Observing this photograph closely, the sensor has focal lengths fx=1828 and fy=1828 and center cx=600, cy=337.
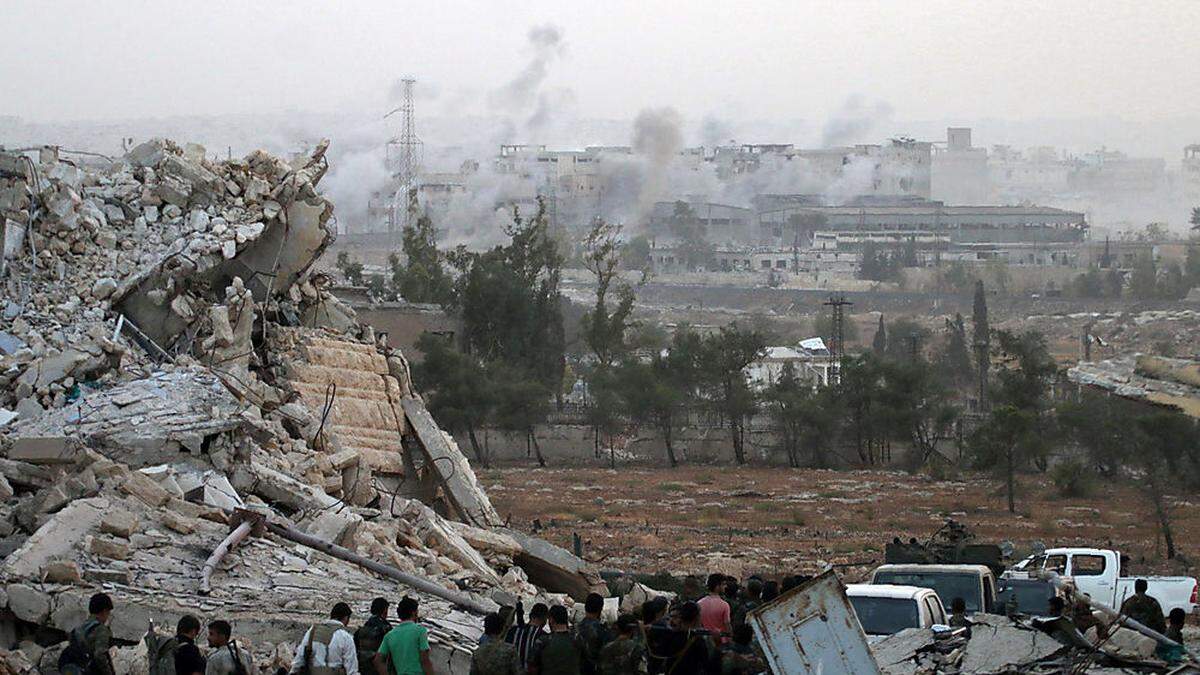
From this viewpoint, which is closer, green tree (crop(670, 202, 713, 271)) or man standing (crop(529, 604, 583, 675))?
man standing (crop(529, 604, 583, 675))

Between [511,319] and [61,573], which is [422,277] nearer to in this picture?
[511,319]

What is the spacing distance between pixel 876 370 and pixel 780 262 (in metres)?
90.1

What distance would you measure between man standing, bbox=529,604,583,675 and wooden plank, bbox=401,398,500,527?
7851 millimetres

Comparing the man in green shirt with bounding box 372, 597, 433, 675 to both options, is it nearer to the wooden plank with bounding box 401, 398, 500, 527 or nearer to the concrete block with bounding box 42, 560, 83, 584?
the concrete block with bounding box 42, 560, 83, 584

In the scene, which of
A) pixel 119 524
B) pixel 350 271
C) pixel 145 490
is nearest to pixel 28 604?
pixel 119 524

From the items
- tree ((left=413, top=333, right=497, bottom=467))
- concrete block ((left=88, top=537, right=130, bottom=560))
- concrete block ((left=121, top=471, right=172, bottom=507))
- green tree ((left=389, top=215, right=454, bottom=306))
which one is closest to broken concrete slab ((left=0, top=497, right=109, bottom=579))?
concrete block ((left=88, top=537, right=130, bottom=560))

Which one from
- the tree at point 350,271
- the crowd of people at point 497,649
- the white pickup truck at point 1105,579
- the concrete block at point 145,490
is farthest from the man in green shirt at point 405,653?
the tree at point 350,271

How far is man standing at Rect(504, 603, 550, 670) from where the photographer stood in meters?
9.26

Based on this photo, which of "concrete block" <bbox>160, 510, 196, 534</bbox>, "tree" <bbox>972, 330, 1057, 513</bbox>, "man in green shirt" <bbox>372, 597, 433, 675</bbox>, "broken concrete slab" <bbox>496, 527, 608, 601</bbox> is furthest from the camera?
"tree" <bbox>972, 330, 1057, 513</bbox>

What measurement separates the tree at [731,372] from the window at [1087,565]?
91.4 feet

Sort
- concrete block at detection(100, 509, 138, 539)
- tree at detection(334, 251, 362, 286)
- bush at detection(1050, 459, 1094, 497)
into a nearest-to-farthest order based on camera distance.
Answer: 1. concrete block at detection(100, 509, 138, 539)
2. bush at detection(1050, 459, 1094, 497)
3. tree at detection(334, 251, 362, 286)

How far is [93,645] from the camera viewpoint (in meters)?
9.10

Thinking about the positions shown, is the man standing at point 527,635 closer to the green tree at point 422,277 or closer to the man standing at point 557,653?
the man standing at point 557,653

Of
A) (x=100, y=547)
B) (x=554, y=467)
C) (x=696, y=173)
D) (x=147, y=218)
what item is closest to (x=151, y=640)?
(x=100, y=547)
